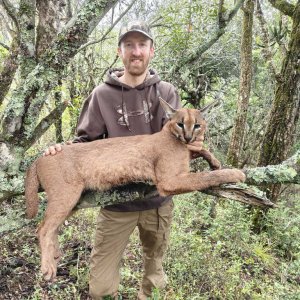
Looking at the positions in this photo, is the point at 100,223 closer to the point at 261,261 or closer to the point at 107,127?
the point at 107,127

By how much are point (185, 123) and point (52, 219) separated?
165 cm

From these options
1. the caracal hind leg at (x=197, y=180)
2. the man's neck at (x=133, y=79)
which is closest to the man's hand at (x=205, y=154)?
the caracal hind leg at (x=197, y=180)

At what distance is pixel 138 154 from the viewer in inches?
154

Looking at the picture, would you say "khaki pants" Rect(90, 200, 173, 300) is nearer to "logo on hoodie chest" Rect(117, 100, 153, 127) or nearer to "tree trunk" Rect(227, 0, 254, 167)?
"logo on hoodie chest" Rect(117, 100, 153, 127)

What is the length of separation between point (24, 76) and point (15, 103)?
1.30 feet

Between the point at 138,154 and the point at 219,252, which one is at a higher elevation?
the point at 138,154

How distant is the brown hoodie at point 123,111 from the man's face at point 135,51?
0.81 ft

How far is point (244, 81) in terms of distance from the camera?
858cm

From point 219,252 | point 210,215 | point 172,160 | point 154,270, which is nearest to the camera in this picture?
point 172,160

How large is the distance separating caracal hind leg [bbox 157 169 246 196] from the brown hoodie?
20.1 inches

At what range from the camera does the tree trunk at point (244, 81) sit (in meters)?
8.32

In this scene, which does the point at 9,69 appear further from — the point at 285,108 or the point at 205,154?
the point at 285,108

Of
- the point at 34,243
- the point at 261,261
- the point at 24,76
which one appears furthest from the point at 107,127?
the point at 261,261

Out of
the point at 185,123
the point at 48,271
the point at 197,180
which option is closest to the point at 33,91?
the point at 185,123
